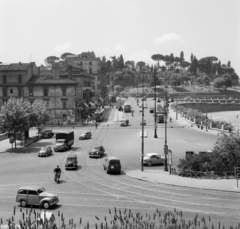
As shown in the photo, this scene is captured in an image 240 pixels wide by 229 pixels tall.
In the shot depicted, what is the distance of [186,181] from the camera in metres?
29.0

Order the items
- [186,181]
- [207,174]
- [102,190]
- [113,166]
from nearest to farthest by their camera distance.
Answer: [102,190], [186,181], [207,174], [113,166]

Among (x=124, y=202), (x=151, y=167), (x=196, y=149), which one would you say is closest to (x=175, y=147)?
(x=196, y=149)

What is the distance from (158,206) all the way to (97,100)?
10717 centimetres

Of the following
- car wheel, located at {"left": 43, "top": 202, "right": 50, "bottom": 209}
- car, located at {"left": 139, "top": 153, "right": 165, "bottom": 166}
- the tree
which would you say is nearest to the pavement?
car, located at {"left": 139, "top": 153, "right": 165, "bottom": 166}

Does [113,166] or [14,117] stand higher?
[14,117]

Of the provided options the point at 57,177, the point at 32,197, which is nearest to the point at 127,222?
the point at 32,197

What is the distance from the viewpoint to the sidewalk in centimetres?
2653

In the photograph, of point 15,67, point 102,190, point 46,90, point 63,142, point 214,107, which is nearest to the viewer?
point 102,190

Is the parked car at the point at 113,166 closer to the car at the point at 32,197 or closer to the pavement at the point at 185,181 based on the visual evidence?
the pavement at the point at 185,181

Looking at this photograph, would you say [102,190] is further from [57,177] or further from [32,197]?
[32,197]

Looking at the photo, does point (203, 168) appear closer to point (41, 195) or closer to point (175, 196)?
point (175, 196)

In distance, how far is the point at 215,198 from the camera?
2381 cm

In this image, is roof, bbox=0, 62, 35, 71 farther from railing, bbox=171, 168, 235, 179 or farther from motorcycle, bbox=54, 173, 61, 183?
railing, bbox=171, 168, 235, 179

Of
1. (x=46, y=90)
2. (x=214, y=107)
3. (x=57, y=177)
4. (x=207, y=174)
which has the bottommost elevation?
(x=207, y=174)
